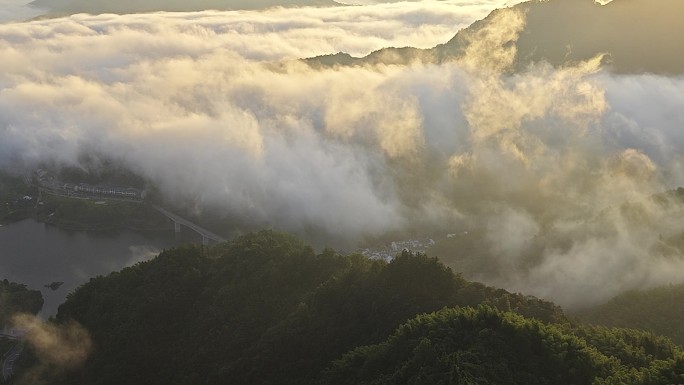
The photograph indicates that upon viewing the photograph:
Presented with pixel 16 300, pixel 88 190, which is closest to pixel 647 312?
pixel 16 300

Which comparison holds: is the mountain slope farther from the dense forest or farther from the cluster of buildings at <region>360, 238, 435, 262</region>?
the cluster of buildings at <region>360, 238, 435, 262</region>

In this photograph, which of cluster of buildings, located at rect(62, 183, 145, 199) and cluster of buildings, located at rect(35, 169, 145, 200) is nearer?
cluster of buildings, located at rect(62, 183, 145, 199)

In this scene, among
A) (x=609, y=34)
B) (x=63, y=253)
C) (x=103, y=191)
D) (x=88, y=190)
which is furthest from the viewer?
(x=88, y=190)

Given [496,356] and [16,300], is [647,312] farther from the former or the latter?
[16,300]

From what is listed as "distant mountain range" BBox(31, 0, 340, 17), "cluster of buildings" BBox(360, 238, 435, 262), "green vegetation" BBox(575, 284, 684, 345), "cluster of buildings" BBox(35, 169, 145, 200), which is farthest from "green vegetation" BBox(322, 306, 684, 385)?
"distant mountain range" BBox(31, 0, 340, 17)

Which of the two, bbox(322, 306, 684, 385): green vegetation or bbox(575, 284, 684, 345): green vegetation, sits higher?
bbox(322, 306, 684, 385): green vegetation

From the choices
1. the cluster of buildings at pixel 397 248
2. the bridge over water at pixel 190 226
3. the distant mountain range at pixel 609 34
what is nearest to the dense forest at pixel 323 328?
the cluster of buildings at pixel 397 248
